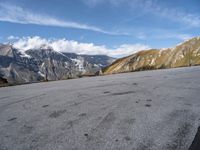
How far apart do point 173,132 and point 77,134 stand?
202 centimetres

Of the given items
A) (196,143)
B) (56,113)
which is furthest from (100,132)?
(56,113)

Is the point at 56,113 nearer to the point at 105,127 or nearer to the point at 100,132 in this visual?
the point at 105,127

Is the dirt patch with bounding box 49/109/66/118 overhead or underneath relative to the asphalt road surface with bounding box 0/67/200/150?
overhead

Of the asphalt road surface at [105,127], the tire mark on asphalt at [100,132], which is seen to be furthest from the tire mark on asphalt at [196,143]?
the tire mark on asphalt at [100,132]

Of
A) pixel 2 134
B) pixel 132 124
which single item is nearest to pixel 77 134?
pixel 132 124

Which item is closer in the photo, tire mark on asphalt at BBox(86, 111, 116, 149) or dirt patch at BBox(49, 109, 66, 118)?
tire mark on asphalt at BBox(86, 111, 116, 149)

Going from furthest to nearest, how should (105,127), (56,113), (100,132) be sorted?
(56,113) → (105,127) → (100,132)

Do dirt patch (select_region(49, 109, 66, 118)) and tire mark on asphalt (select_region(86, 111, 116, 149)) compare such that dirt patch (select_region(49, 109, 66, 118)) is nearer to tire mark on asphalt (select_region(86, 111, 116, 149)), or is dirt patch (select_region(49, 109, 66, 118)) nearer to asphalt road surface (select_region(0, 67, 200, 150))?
asphalt road surface (select_region(0, 67, 200, 150))

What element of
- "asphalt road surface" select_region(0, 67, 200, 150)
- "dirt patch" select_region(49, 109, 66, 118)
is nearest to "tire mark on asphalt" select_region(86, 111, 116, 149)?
"asphalt road surface" select_region(0, 67, 200, 150)

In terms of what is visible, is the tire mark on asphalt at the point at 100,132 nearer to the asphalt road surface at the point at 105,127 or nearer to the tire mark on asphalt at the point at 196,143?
the asphalt road surface at the point at 105,127

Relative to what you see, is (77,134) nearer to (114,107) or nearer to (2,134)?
(2,134)

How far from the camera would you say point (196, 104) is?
8594 mm

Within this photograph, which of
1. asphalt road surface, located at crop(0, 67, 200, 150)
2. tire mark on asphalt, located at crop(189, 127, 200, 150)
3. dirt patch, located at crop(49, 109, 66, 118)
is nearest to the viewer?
tire mark on asphalt, located at crop(189, 127, 200, 150)

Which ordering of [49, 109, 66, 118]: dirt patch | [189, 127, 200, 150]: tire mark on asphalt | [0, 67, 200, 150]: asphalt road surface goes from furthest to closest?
[49, 109, 66, 118]: dirt patch → [0, 67, 200, 150]: asphalt road surface → [189, 127, 200, 150]: tire mark on asphalt
